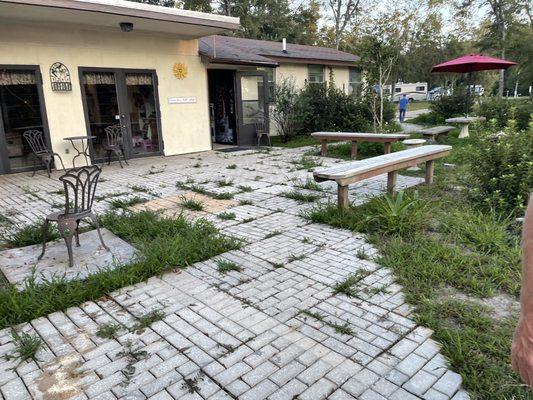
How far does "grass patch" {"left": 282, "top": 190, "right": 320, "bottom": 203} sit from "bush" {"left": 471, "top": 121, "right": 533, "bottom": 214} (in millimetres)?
2138

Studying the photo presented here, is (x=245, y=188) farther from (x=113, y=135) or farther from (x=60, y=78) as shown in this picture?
(x=60, y=78)

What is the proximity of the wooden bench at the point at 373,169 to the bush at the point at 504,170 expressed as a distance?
0.87m

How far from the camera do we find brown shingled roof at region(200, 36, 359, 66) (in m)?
11.2

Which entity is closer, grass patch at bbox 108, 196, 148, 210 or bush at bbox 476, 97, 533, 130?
grass patch at bbox 108, 196, 148, 210

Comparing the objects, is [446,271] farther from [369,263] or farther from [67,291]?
[67,291]

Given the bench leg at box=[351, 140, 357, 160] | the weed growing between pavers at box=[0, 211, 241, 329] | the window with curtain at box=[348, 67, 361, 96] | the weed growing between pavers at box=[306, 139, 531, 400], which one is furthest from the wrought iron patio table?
the window with curtain at box=[348, 67, 361, 96]

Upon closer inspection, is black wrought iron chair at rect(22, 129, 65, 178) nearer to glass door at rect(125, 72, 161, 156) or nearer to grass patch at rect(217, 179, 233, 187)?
glass door at rect(125, 72, 161, 156)

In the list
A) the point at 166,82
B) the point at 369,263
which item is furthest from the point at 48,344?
the point at 166,82

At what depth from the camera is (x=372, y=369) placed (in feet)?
Result: 7.84

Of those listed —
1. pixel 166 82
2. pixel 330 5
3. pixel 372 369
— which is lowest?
pixel 372 369

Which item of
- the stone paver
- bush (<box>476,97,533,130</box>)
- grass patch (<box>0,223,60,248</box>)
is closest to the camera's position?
the stone paver

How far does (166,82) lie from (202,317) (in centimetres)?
885

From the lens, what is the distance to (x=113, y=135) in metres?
9.75

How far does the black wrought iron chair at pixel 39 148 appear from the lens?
851 cm
